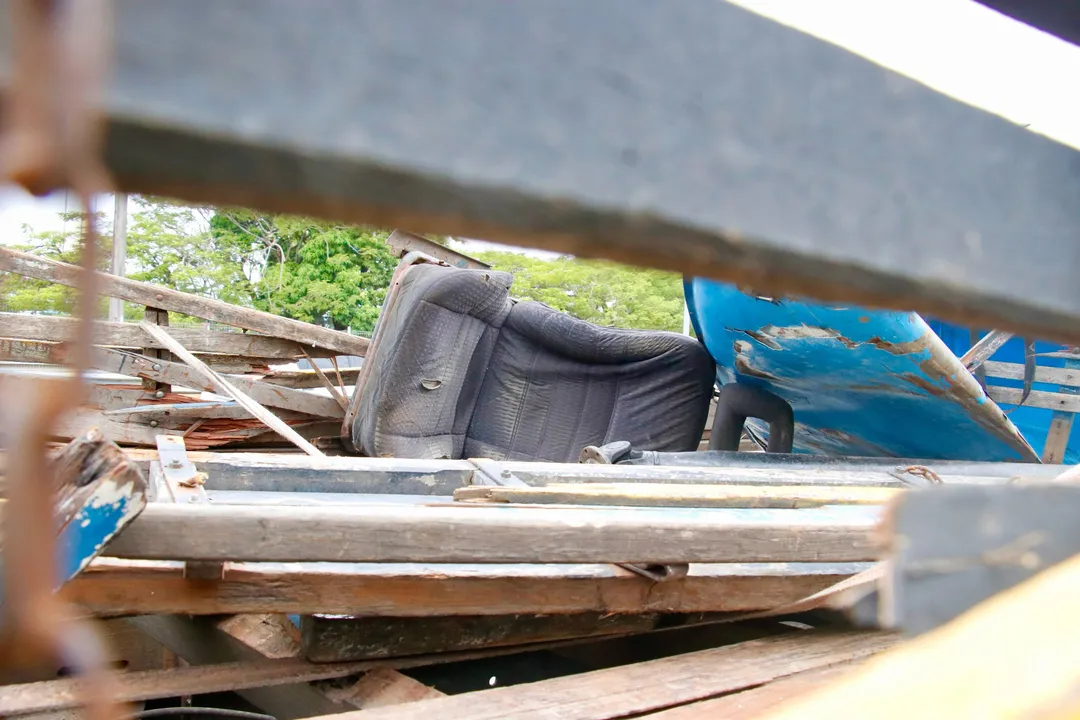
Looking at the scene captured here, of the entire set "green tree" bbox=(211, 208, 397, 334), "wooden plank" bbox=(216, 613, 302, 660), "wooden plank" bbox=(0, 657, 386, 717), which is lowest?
"green tree" bbox=(211, 208, 397, 334)

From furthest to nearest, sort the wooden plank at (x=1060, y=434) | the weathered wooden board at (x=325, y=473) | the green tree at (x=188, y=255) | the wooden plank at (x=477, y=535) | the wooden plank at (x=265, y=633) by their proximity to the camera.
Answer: the green tree at (x=188, y=255) → the wooden plank at (x=1060, y=434) → the weathered wooden board at (x=325, y=473) → the wooden plank at (x=265, y=633) → the wooden plank at (x=477, y=535)

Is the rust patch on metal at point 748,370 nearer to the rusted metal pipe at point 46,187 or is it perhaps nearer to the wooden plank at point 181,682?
the wooden plank at point 181,682

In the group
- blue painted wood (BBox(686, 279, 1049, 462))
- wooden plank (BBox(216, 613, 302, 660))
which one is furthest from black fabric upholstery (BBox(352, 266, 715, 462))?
wooden plank (BBox(216, 613, 302, 660))

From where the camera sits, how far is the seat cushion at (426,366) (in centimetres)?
398

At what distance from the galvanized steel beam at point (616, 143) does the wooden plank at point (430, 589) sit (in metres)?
1.30

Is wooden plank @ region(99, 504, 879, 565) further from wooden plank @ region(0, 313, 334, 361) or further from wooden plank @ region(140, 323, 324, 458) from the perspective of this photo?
wooden plank @ region(0, 313, 334, 361)

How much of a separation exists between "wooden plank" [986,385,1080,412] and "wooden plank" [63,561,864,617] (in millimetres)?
2955

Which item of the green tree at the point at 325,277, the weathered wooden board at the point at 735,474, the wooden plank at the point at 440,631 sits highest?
the weathered wooden board at the point at 735,474

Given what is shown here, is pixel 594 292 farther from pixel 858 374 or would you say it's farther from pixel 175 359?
pixel 858 374

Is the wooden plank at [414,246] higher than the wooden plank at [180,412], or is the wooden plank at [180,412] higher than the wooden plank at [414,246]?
the wooden plank at [414,246]

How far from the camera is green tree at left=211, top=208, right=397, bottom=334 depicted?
16844 millimetres

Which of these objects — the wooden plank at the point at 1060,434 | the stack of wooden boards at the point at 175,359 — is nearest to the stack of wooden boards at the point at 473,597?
the stack of wooden boards at the point at 175,359

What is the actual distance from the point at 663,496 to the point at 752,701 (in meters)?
0.71

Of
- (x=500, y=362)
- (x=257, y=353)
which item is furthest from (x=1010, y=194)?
(x=257, y=353)
